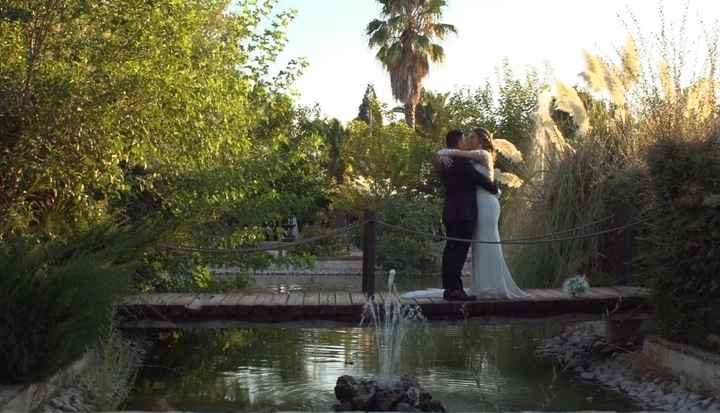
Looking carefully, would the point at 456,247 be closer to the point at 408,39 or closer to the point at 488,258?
the point at 488,258

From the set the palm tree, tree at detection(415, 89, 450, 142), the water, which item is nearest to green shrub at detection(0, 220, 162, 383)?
the water

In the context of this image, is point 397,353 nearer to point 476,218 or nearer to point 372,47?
point 476,218

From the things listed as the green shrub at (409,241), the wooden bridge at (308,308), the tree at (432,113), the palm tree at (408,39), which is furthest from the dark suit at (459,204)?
the tree at (432,113)

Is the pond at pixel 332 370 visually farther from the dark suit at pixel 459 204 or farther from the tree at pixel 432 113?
the tree at pixel 432 113

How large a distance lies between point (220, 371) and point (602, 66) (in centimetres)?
570

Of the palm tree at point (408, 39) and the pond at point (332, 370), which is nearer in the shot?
the pond at point (332, 370)

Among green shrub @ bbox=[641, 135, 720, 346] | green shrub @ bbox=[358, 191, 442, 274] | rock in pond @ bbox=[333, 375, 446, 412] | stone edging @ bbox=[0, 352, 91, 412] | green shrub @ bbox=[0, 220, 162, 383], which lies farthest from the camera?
green shrub @ bbox=[358, 191, 442, 274]

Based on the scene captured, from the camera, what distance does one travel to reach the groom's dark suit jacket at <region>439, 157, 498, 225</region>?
8.89 meters

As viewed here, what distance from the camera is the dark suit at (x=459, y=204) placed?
891 cm

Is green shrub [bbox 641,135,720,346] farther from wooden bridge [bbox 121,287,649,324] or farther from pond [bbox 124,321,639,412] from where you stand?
wooden bridge [bbox 121,287,649,324]

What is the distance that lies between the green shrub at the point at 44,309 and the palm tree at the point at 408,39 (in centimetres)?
3096

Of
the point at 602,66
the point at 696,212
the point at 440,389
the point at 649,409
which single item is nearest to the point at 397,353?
the point at 440,389

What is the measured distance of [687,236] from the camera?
7.88 m

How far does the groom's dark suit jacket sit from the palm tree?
2824 cm
